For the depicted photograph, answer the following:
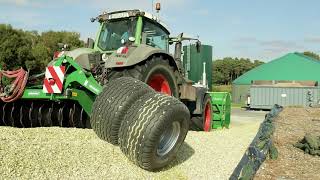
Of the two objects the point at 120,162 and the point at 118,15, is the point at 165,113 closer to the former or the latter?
the point at 120,162

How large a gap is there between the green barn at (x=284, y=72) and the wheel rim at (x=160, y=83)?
97.0ft

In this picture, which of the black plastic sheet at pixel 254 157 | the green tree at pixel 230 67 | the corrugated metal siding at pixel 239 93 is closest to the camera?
the black plastic sheet at pixel 254 157

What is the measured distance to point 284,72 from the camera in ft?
125

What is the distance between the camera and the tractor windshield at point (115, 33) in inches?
323

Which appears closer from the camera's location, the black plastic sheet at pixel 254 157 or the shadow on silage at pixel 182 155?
the black plastic sheet at pixel 254 157

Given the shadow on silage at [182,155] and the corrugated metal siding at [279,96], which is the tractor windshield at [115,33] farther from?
the corrugated metal siding at [279,96]

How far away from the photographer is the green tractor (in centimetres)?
496

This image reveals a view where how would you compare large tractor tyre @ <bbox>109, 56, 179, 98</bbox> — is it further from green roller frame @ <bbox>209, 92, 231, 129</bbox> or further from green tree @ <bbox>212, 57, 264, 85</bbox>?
green tree @ <bbox>212, 57, 264, 85</bbox>

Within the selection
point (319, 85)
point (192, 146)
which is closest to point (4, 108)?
→ point (192, 146)

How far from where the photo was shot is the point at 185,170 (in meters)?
5.41

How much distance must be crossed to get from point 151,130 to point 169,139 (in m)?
0.63

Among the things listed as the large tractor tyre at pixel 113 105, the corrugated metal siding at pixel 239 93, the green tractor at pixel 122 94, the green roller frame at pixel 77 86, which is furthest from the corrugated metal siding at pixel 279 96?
the large tractor tyre at pixel 113 105

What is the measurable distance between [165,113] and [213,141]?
2924 millimetres

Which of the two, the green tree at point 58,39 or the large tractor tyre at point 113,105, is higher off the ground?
the green tree at point 58,39
